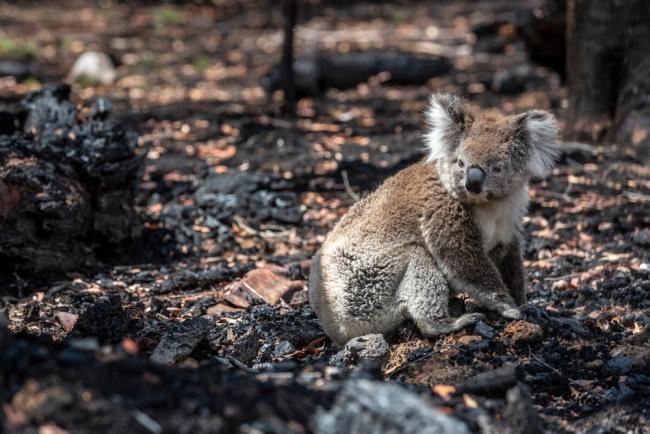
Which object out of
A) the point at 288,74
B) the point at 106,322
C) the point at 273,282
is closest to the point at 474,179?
the point at 273,282

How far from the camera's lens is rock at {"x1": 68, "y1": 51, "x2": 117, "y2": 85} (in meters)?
12.4

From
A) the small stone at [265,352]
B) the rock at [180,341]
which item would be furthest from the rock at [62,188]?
the small stone at [265,352]

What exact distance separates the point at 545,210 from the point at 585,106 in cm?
200

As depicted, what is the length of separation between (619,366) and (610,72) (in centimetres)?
525

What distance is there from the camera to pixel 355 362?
4.88m

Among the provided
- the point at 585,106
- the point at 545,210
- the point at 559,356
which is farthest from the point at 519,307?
the point at 585,106

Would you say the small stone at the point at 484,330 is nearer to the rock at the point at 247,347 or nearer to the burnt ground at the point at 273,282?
the burnt ground at the point at 273,282

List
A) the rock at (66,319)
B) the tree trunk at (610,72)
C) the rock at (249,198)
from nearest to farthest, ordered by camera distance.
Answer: the rock at (66,319), the rock at (249,198), the tree trunk at (610,72)

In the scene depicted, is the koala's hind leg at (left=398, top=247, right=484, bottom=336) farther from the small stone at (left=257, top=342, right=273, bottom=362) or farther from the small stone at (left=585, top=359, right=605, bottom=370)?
the small stone at (left=257, top=342, right=273, bottom=362)

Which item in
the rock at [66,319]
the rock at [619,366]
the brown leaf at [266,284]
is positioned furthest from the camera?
the brown leaf at [266,284]

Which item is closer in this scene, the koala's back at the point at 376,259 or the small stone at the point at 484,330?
the small stone at the point at 484,330

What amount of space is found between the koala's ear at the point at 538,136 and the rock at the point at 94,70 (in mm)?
8584

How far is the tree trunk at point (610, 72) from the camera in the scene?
8836mm

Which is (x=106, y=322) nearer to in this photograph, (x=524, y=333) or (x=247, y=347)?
(x=247, y=347)
